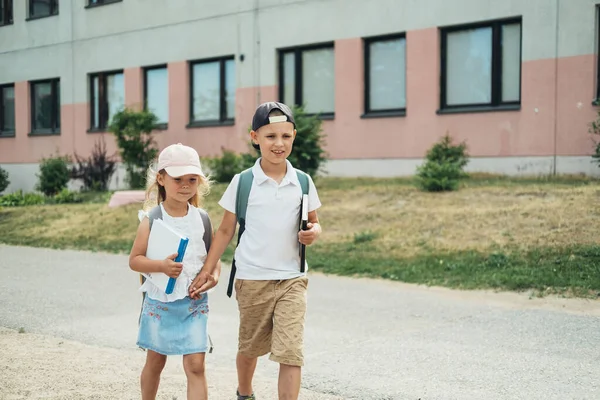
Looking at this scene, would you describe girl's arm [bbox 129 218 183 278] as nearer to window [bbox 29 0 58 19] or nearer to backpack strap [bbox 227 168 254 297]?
backpack strap [bbox 227 168 254 297]

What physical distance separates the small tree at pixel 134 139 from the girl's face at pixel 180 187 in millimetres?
18386

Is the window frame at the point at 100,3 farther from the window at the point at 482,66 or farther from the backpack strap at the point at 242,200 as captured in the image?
the backpack strap at the point at 242,200

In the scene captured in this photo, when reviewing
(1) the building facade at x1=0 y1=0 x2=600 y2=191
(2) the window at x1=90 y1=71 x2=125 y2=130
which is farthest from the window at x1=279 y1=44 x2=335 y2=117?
(2) the window at x1=90 y1=71 x2=125 y2=130

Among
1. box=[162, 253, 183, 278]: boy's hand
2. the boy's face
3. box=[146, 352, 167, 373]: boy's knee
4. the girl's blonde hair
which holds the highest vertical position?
the boy's face

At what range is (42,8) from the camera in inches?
1194

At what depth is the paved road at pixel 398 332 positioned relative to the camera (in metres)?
5.64

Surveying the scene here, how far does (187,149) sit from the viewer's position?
4594mm

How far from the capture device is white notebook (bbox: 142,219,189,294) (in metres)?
4.36

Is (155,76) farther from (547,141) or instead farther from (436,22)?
(547,141)

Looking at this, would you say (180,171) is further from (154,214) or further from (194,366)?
(194,366)

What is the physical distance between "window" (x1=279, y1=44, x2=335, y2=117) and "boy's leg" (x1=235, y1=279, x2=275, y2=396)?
16.7 m

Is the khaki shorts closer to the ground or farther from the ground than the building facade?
closer to the ground

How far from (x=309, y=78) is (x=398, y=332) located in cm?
1494

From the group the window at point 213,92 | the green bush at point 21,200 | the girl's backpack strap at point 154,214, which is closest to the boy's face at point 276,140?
the girl's backpack strap at point 154,214
